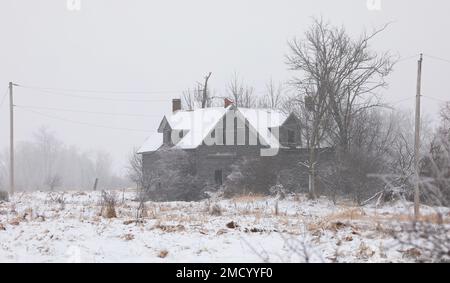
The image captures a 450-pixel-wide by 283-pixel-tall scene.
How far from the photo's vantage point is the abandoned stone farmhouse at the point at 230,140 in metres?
40.7

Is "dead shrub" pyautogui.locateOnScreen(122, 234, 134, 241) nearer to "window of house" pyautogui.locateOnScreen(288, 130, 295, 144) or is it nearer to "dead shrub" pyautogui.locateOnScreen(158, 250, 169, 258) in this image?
"dead shrub" pyautogui.locateOnScreen(158, 250, 169, 258)

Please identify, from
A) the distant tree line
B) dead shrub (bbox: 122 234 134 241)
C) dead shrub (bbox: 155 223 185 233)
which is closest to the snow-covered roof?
dead shrub (bbox: 155 223 185 233)

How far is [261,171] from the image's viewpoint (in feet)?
124

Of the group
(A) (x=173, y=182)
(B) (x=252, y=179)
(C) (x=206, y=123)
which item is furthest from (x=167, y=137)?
(B) (x=252, y=179)

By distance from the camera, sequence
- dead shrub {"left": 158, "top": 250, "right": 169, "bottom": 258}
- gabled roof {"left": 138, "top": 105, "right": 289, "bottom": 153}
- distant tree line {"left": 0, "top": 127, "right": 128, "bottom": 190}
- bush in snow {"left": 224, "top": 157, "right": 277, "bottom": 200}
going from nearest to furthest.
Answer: dead shrub {"left": 158, "top": 250, "right": 169, "bottom": 258}, bush in snow {"left": 224, "top": 157, "right": 277, "bottom": 200}, gabled roof {"left": 138, "top": 105, "right": 289, "bottom": 153}, distant tree line {"left": 0, "top": 127, "right": 128, "bottom": 190}

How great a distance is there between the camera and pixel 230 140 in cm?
4212

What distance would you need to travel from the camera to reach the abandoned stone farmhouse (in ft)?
133

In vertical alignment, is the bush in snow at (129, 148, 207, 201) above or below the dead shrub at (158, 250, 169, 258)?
below

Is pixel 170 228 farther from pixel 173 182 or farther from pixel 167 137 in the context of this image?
pixel 167 137

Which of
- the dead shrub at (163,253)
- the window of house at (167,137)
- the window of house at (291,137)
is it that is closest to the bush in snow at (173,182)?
the window of house at (167,137)

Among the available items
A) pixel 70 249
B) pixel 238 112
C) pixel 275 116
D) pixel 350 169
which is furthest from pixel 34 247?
pixel 275 116
